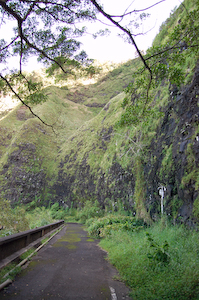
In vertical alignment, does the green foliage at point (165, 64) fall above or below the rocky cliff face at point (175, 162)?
above

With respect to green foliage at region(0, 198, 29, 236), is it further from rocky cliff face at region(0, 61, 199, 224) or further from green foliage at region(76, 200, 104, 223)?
green foliage at region(76, 200, 104, 223)


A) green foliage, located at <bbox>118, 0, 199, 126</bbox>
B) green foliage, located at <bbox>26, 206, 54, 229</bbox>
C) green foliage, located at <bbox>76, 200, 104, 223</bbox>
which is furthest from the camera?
green foliage, located at <bbox>76, 200, 104, 223</bbox>

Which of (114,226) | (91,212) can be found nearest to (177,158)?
(114,226)

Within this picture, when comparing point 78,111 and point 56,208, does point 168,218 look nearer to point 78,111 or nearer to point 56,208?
point 56,208

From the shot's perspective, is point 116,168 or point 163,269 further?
point 116,168

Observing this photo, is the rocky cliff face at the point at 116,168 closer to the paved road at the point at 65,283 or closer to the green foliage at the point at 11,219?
the paved road at the point at 65,283

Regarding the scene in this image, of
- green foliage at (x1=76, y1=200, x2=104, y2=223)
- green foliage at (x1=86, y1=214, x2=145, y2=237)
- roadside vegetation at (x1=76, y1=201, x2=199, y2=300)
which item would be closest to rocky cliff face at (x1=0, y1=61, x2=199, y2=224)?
green foliage at (x1=76, y1=200, x2=104, y2=223)

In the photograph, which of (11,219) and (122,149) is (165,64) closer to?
(11,219)

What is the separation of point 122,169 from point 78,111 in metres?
54.5

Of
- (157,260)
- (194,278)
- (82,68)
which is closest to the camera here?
(194,278)

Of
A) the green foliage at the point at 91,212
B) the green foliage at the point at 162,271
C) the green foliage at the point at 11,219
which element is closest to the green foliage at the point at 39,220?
the green foliage at the point at 11,219

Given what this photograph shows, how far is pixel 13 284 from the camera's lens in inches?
153

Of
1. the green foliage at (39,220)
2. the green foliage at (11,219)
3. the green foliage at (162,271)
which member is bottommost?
the green foliage at (39,220)

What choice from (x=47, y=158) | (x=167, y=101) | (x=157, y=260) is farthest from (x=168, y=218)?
(x=47, y=158)
